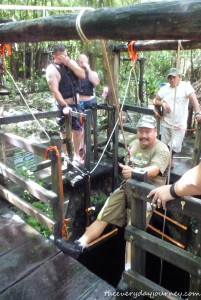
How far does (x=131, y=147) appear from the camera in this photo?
147 inches

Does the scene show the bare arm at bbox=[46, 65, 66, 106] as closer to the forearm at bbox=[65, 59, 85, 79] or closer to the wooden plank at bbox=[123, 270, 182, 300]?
the forearm at bbox=[65, 59, 85, 79]

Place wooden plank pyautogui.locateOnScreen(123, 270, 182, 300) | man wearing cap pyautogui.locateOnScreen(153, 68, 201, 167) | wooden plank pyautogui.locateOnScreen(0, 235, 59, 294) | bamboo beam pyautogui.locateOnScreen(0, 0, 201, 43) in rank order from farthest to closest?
man wearing cap pyautogui.locateOnScreen(153, 68, 201, 167), wooden plank pyautogui.locateOnScreen(0, 235, 59, 294), wooden plank pyautogui.locateOnScreen(123, 270, 182, 300), bamboo beam pyautogui.locateOnScreen(0, 0, 201, 43)

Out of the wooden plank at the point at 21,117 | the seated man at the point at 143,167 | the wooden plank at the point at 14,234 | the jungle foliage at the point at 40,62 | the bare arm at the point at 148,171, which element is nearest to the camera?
the wooden plank at the point at 14,234

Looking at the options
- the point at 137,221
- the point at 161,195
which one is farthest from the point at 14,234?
the point at 161,195

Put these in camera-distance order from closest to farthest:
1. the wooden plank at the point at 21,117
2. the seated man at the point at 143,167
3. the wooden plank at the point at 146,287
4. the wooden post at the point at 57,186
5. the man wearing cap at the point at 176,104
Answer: the wooden plank at the point at 146,287 → the wooden post at the point at 57,186 → the seated man at the point at 143,167 → the wooden plank at the point at 21,117 → the man wearing cap at the point at 176,104

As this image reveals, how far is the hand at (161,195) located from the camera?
179cm

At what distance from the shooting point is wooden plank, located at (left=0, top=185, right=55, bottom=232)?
2.89 m

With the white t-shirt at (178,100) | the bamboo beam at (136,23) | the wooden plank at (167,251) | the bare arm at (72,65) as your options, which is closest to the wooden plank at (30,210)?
the wooden plank at (167,251)

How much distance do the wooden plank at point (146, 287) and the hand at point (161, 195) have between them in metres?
0.69

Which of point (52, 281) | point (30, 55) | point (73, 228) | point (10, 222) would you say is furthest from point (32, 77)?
point (52, 281)

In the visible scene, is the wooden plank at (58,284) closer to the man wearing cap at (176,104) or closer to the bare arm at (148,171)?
the bare arm at (148,171)

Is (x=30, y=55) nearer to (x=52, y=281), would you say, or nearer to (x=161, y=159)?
(x=161, y=159)

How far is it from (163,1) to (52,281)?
2.28 metres

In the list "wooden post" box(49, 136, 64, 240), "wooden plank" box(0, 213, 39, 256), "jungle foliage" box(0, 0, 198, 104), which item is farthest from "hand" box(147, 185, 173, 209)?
"jungle foliage" box(0, 0, 198, 104)
